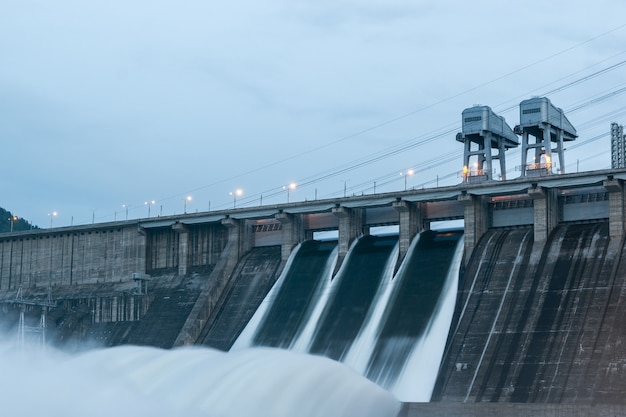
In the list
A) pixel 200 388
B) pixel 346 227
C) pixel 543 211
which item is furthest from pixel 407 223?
pixel 200 388

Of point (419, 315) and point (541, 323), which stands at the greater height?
point (419, 315)

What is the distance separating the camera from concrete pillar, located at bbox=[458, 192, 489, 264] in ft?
239

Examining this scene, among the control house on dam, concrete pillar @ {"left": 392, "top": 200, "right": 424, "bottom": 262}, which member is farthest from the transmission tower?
concrete pillar @ {"left": 392, "top": 200, "right": 424, "bottom": 262}

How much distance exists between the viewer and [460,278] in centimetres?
7056

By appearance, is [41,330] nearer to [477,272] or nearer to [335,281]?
[335,281]

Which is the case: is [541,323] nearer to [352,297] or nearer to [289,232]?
[352,297]

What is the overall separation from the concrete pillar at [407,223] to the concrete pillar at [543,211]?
954 centimetres

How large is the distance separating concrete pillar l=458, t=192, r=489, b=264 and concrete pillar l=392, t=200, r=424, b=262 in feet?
14.2

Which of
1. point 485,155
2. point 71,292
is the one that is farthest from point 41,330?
point 485,155

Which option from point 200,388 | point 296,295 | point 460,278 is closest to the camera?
point 200,388

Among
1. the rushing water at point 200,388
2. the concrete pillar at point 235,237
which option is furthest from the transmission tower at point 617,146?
the rushing water at point 200,388

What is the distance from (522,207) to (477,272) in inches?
261

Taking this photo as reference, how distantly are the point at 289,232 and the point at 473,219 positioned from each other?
1641cm

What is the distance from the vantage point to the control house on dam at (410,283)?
61125mm
